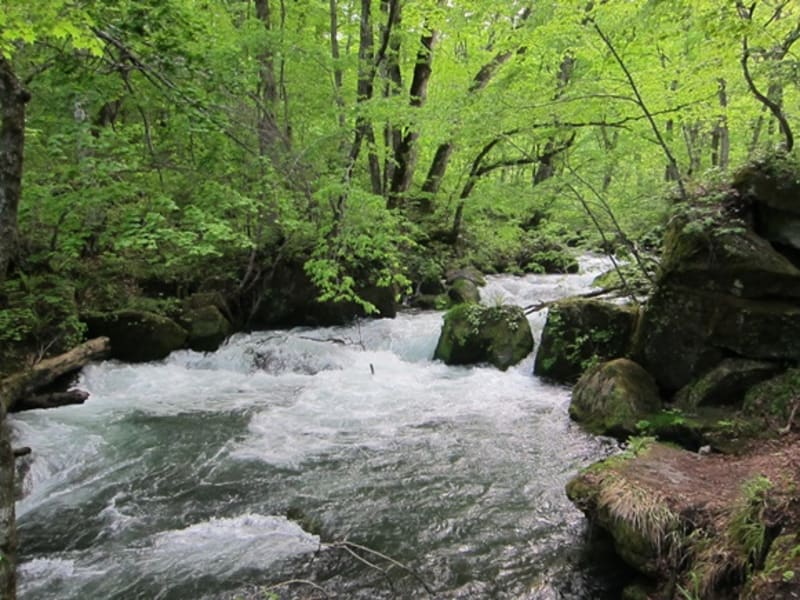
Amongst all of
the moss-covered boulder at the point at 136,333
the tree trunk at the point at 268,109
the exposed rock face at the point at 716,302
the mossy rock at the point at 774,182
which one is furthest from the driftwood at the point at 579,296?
the moss-covered boulder at the point at 136,333

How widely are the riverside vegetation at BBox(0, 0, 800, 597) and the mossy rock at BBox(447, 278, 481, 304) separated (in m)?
0.06

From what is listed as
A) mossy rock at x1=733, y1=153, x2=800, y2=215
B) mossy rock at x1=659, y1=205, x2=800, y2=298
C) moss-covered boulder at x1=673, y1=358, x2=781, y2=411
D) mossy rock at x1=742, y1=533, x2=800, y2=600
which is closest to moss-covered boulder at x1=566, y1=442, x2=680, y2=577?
mossy rock at x1=742, y1=533, x2=800, y2=600

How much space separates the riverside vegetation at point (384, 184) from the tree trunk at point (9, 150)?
0.06 ft

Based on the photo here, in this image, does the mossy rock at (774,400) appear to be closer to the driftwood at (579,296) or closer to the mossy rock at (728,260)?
the mossy rock at (728,260)

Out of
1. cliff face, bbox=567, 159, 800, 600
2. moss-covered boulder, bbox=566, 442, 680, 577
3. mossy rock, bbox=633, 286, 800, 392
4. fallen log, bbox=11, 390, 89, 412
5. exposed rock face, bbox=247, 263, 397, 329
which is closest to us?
cliff face, bbox=567, 159, 800, 600

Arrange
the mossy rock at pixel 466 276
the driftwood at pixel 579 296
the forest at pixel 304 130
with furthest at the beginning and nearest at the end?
the mossy rock at pixel 466 276, the driftwood at pixel 579 296, the forest at pixel 304 130

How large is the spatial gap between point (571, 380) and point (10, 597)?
8.00 m

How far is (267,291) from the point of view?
12.5 meters

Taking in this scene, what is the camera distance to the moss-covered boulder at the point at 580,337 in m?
8.43

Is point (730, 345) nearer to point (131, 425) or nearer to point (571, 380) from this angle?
point (571, 380)

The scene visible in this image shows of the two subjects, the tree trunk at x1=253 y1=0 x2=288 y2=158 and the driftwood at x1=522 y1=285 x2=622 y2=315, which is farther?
the driftwood at x1=522 y1=285 x2=622 y2=315

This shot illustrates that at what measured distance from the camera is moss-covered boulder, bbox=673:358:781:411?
6.32m

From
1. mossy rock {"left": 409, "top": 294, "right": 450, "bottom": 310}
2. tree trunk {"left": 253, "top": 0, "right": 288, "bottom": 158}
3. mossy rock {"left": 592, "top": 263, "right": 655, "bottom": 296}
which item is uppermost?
tree trunk {"left": 253, "top": 0, "right": 288, "bottom": 158}

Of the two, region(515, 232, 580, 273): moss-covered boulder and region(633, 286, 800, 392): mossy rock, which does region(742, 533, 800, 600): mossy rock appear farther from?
region(515, 232, 580, 273): moss-covered boulder
